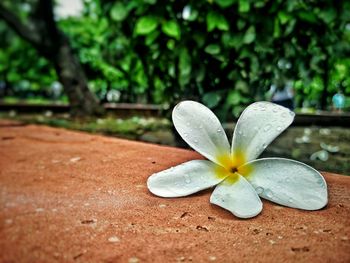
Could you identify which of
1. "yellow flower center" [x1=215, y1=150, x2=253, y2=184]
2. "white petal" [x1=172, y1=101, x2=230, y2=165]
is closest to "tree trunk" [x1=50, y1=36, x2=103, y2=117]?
"white petal" [x1=172, y1=101, x2=230, y2=165]

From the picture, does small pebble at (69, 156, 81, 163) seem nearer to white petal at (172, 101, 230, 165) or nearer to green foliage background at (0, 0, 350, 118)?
white petal at (172, 101, 230, 165)

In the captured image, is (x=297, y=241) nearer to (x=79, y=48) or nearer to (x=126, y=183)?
(x=126, y=183)

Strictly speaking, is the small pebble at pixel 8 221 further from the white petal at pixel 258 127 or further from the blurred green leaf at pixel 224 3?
the blurred green leaf at pixel 224 3

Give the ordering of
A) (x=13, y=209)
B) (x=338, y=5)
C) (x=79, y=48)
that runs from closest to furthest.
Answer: (x=13, y=209) → (x=338, y=5) → (x=79, y=48)

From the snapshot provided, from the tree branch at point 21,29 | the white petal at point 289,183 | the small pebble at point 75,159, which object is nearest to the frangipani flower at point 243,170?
the white petal at point 289,183

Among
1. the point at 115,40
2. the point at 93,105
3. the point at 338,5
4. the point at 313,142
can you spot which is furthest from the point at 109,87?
the point at 338,5

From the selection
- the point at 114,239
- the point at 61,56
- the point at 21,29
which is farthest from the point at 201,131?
the point at 21,29

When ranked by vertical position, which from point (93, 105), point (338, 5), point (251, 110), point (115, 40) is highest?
point (338, 5)

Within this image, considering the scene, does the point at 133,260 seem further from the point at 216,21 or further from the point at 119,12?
the point at 119,12
